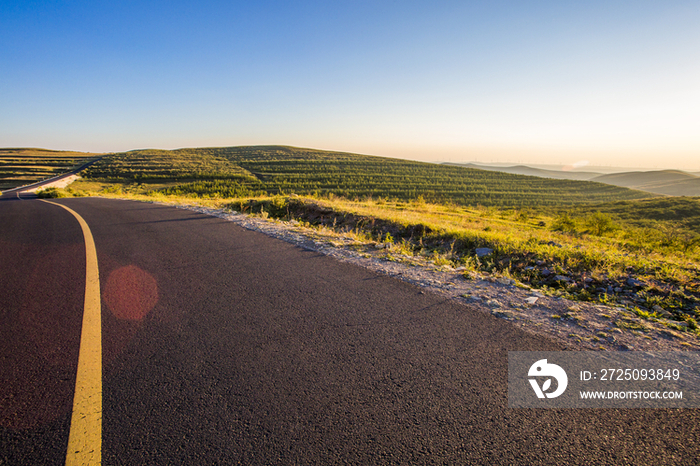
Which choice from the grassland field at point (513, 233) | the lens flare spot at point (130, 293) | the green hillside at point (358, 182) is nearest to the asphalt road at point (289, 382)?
the lens flare spot at point (130, 293)

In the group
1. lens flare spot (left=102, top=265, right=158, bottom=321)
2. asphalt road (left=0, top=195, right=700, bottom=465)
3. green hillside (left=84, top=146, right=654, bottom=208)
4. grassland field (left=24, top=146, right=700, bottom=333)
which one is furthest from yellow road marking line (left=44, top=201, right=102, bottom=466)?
green hillside (left=84, top=146, right=654, bottom=208)

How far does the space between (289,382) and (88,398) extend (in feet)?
4.90

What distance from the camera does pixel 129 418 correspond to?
2102 millimetres

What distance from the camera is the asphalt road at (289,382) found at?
6.16 ft

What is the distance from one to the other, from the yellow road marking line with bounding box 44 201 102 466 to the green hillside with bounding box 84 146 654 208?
111ft

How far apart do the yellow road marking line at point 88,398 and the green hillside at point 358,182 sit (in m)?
33.8

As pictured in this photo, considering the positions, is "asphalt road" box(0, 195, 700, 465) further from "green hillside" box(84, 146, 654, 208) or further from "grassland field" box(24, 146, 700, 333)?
"green hillside" box(84, 146, 654, 208)

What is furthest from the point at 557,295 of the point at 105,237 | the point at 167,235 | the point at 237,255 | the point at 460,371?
the point at 105,237

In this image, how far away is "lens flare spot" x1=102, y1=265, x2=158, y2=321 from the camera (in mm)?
3684

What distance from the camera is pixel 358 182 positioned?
59.4m

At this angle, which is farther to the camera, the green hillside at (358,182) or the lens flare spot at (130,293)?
the green hillside at (358,182)

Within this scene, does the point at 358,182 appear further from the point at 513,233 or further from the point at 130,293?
the point at 130,293

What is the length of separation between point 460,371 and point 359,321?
4.05 ft

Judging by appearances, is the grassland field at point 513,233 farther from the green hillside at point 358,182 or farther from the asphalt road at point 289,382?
the asphalt road at point 289,382
